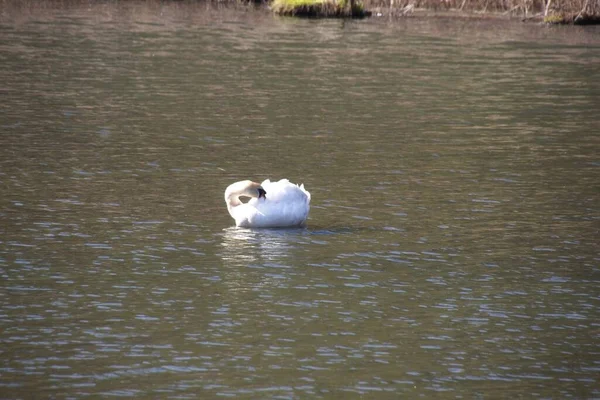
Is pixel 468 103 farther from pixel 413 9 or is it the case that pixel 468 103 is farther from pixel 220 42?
pixel 413 9

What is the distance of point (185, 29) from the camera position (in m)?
48.8

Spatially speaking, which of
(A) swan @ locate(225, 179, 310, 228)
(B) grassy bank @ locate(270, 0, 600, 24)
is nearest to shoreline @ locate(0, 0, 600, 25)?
(B) grassy bank @ locate(270, 0, 600, 24)

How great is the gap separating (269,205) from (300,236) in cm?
68

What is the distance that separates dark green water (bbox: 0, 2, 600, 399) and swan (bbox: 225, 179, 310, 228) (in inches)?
7.4

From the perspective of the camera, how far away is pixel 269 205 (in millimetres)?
17625

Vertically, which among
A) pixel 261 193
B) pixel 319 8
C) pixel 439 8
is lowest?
pixel 261 193

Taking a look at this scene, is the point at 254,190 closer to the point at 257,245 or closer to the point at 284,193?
the point at 284,193

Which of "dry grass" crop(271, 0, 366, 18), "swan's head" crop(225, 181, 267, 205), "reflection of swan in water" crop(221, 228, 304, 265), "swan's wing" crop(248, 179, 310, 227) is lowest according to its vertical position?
"reflection of swan in water" crop(221, 228, 304, 265)

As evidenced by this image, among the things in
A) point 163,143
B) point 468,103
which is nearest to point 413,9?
point 468,103

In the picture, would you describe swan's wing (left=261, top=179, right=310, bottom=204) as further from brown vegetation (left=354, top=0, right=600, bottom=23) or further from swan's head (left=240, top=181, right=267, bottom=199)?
brown vegetation (left=354, top=0, right=600, bottom=23)

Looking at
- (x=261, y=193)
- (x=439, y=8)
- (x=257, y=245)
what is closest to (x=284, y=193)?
(x=261, y=193)

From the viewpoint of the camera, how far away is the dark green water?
12219 millimetres

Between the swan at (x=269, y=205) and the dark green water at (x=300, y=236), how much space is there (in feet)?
0.62

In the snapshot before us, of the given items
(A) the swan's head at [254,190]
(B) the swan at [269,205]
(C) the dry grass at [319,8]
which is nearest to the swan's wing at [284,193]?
(B) the swan at [269,205]
